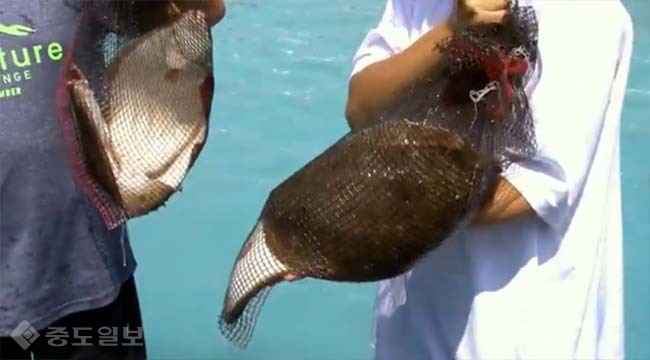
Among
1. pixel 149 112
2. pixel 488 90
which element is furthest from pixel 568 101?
pixel 149 112

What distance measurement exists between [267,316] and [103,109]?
8.70 feet

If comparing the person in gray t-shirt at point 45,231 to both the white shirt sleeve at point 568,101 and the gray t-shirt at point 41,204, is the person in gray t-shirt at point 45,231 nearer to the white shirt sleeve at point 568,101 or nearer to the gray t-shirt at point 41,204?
the gray t-shirt at point 41,204

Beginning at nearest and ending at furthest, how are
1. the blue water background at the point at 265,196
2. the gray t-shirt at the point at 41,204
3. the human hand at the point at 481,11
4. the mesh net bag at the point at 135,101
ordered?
1. the human hand at the point at 481,11
2. the mesh net bag at the point at 135,101
3. the gray t-shirt at the point at 41,204
4. the blue water background at the point at 265,196

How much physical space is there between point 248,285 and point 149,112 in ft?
1.16

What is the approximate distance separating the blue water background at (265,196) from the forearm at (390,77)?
7.77ft

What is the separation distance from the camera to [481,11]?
5.26ft

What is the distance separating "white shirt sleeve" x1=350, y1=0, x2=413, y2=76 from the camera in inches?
71.9

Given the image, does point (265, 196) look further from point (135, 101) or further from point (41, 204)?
point (135, 101)

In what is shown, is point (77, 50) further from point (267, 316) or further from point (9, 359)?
point (267, 316)

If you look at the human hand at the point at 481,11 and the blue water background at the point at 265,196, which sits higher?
the human hand at the point at 481,11

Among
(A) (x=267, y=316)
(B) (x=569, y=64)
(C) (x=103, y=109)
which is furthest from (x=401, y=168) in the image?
(A) (x=267, y=316)

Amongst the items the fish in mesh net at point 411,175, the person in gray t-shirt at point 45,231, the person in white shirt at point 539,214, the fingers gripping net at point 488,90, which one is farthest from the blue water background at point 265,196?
the fingers gripping net at point 488,90

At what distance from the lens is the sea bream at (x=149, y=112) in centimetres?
173

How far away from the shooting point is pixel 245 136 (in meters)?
5.75
